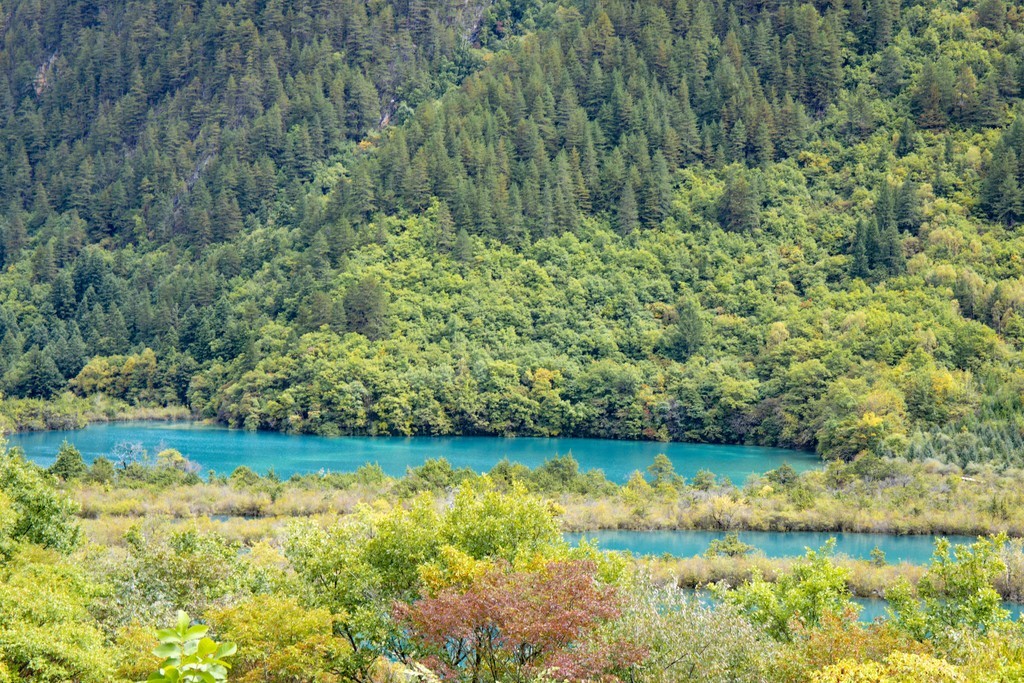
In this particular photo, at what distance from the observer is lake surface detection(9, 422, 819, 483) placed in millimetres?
78562

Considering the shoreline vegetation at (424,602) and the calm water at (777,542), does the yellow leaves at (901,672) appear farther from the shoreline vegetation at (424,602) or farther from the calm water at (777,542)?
the calm water at (777,542)

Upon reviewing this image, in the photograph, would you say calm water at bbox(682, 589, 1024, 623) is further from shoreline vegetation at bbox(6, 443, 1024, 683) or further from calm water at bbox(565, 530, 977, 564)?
shoreline vegetation at bbox(6, 443, 1024, 683)

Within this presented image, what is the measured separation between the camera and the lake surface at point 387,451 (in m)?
78.6

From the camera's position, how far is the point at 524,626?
24578 millimetres

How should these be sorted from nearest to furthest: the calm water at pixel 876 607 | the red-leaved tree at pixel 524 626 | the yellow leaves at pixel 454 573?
the red-leaved tree at pixel 524 626 < the yellow leaves at pixel 454 573 < the calm water at pixel 876 607

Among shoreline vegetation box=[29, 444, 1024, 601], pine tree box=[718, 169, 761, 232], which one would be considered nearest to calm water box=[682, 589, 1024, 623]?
shoreline vegetation box=[29, 444, 1024, 601]

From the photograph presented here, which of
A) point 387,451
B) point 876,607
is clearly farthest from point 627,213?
point 876,607

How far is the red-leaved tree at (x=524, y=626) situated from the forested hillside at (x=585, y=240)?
46.7 meters

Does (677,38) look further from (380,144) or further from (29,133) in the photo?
(29,133)

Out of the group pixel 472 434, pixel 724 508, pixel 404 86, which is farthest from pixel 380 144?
pixel 724 508

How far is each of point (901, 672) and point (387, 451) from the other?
6904 cm

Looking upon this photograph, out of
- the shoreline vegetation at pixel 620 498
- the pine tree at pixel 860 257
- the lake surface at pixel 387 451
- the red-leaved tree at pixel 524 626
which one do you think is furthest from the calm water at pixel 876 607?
the pine tree at pixel 860 257

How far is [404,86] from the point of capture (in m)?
150

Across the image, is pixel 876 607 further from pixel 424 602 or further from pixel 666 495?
pixel 424 602
